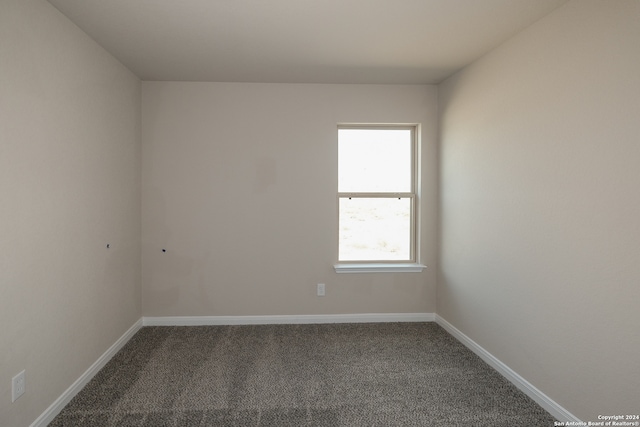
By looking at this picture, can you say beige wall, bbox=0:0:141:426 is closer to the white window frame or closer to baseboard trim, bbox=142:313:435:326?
baseboard trim, bbox=142:313:435:326

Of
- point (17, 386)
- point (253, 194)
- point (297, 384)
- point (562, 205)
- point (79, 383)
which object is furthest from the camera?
point (253, 194)

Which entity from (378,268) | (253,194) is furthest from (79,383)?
(378,268)

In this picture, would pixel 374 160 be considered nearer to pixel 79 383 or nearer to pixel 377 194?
pixel 377 194

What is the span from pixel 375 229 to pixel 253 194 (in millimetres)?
1361

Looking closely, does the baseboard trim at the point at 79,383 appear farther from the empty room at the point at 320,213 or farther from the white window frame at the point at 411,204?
the white window frame at the point at 411,204

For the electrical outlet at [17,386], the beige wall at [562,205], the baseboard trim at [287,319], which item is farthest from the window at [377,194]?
the electrical outlet at [17,386]

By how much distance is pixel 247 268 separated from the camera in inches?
154

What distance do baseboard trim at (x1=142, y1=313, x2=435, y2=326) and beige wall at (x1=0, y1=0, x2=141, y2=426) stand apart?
24.6 inches

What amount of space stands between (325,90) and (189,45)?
1476 mm

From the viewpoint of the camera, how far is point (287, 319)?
3.94m

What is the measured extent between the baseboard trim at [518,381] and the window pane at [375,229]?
969 millimetres

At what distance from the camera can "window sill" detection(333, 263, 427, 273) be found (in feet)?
12.8

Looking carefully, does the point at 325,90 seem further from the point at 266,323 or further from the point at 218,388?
the point at 218,388

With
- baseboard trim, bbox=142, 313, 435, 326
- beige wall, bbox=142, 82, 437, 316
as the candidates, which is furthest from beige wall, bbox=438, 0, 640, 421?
beige wall, bbox=142, 82, 437, 316
